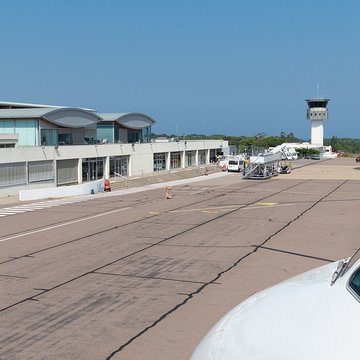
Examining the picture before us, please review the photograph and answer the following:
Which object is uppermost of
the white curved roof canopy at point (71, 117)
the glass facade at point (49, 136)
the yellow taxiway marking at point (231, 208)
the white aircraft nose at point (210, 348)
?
the white curved roof canopy at point (71, 117)

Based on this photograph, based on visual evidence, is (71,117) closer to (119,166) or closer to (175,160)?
(119,166)

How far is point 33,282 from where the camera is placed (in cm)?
1170

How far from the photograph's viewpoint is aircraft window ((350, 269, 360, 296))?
2557 mm

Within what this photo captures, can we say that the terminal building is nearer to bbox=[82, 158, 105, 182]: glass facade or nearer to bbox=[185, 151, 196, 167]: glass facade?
bbox=[82, 158, 105, 182]: glass facade

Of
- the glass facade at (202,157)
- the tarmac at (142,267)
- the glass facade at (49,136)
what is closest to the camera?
the tarmac at (142,267)

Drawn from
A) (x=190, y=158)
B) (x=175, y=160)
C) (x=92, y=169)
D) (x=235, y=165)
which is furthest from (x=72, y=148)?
(x=190, y=158)

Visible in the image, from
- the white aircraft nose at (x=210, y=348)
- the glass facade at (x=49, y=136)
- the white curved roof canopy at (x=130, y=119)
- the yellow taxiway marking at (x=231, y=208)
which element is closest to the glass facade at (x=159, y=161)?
the white curved roof canopy at (x=130, y=119)

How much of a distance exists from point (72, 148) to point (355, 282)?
150 feet

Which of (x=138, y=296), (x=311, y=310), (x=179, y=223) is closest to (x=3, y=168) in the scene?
(x=179, y=223)

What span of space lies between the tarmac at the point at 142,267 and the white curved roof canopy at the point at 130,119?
3696 cm

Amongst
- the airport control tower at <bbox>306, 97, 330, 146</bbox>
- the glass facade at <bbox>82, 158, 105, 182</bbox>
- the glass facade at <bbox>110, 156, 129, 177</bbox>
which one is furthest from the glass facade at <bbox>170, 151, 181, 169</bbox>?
the airport control tower at <bbox>306, 97, 330, 146</bbox>

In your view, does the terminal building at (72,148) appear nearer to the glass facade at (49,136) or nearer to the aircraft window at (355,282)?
the glass facade at (49,136)

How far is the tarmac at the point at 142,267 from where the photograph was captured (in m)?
8.03

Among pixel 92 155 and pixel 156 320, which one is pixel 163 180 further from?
pixel 156 320
